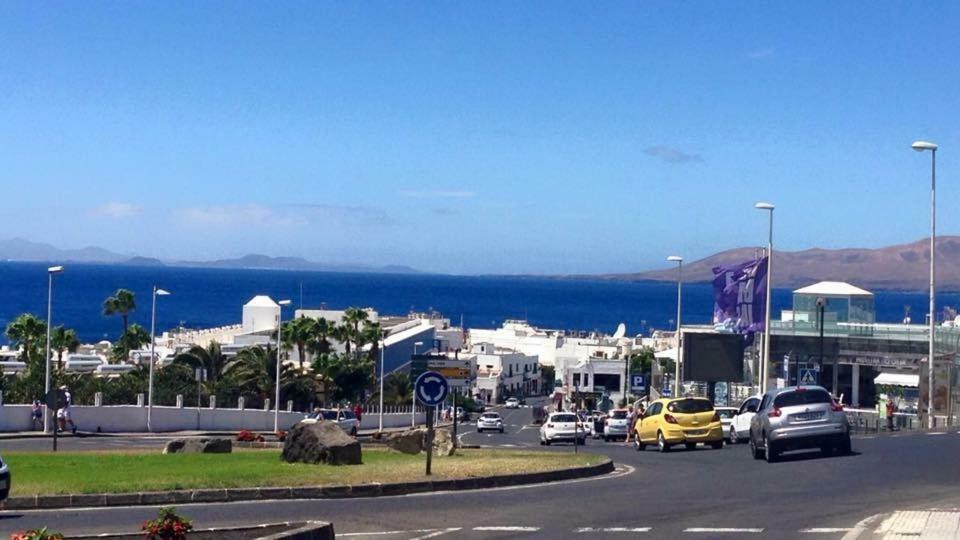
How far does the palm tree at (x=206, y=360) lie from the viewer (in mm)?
76375

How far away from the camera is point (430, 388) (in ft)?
73.4

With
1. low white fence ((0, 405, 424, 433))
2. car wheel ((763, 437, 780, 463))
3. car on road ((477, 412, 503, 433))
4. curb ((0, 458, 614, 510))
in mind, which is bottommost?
car on road ((477, 412, 503, 433))

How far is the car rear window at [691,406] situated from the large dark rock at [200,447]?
12.0 metres

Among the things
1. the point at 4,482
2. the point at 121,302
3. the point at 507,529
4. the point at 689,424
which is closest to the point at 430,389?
the point at 507,529

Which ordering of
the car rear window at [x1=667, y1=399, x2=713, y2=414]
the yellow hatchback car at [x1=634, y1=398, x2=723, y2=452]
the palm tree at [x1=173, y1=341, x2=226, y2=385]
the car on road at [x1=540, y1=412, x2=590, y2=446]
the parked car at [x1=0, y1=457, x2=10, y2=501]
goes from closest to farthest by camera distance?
the parked car at [x1=0, y1=457, x2=10, y2=501] < the yellow hatchback car at [x1=634, y1=398, x2=723, y2=452] < the car rear window at [x1=667, y1=399, x2=713, y2=414] < the car on road at [x1=540, y1=412, x2=590, y2=446] < the palm tree at [x1=173, y1=341, x2=226, y2=385]

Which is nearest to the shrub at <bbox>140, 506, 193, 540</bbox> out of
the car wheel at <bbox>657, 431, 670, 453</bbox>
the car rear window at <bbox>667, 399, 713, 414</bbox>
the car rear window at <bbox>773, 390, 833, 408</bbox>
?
the car rear window at <bbox>773, 390, 833, 408</bbox>

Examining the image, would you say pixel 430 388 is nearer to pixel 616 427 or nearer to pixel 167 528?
pixel 167 528

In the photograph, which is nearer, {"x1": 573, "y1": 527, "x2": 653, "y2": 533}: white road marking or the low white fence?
{"x1": 573, "y1": 527, "x2": 653, "y2": 533}: white road marking

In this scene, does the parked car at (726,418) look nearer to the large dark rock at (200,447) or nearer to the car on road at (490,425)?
the large dark rock at (200,447)

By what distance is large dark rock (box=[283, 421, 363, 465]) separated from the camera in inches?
963

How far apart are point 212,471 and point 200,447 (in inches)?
354

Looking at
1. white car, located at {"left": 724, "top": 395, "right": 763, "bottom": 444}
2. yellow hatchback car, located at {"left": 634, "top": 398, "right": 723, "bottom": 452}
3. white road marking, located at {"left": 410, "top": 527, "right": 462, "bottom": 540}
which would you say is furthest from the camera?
white car, located at {"left": 724, "top": 395, "right": 763, "bottom": 444}

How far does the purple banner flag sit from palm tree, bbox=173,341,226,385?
36059mm

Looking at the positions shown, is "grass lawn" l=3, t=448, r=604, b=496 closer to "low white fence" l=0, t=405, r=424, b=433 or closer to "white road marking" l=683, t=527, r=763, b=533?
"white road marking" l=683, t=527, r=763, b=533
